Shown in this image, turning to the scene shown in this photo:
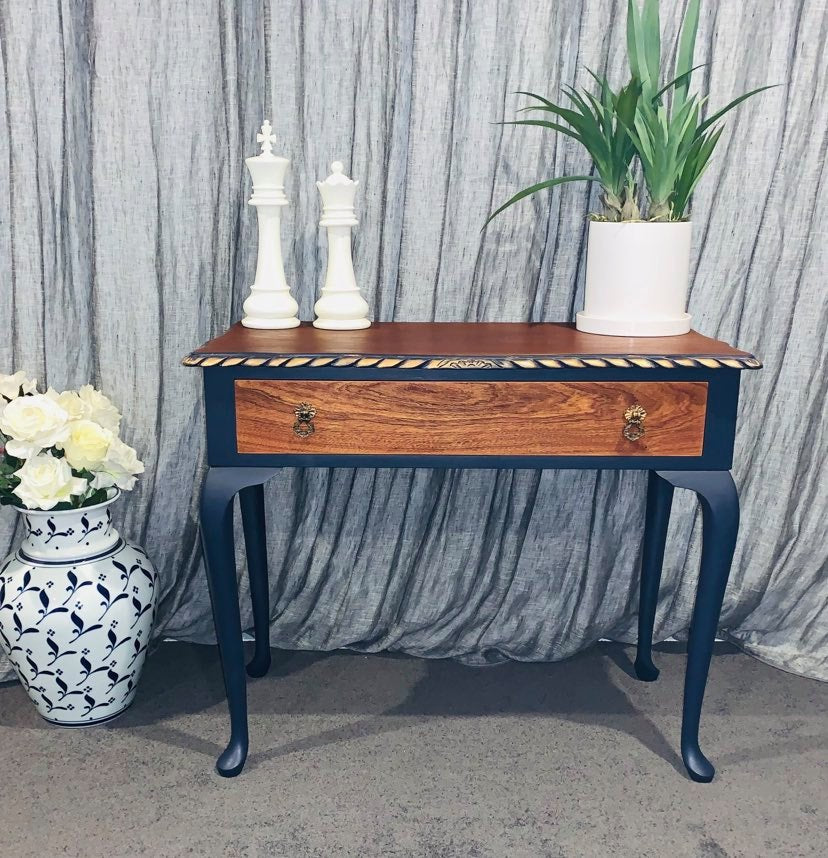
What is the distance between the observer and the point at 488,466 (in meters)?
1.38

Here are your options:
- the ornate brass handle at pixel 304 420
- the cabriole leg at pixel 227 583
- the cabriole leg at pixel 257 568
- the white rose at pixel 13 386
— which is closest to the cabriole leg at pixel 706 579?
the ornate brass handle at pixel 304 420

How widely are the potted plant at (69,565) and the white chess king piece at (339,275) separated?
1.62 feet

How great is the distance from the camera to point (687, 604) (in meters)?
1.98

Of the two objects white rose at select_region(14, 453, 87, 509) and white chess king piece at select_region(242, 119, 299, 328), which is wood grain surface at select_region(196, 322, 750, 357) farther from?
white rose at select_region(14, 453, 87, 509)

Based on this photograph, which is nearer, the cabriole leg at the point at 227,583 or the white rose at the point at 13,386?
the cabriole leg at the point at 227,583

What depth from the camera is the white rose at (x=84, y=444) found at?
1576mm

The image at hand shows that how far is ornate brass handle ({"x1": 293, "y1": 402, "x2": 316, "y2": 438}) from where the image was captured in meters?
1.34

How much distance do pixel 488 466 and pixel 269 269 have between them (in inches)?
23.4

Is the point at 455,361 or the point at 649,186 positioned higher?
the point at 649,186

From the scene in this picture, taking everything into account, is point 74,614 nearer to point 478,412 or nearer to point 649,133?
point 478,412

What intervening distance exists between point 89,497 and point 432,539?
2.53 ft

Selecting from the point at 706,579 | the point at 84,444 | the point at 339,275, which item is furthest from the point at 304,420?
the point at 706,579

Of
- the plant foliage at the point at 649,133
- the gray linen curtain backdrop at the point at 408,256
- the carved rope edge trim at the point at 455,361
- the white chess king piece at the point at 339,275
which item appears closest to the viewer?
the carved rope edge trim at the point at 455,361

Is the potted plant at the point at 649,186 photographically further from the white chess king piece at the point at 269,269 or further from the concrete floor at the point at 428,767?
the concrete floor at the point at 428,767
